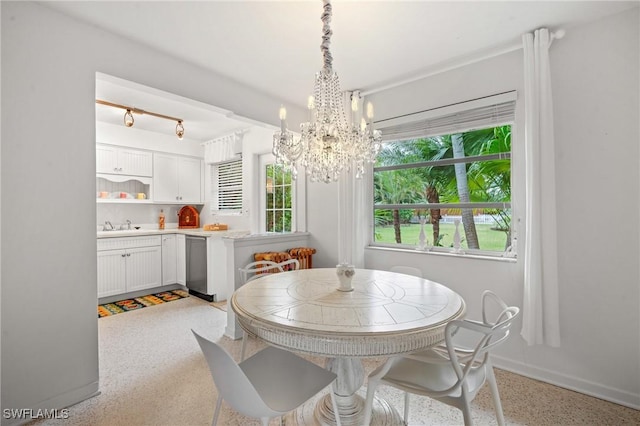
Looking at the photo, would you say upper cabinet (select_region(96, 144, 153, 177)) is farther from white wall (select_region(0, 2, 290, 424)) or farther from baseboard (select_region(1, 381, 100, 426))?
baseboard (select_region(1, 381, 100, 426))

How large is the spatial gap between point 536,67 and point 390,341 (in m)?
2.19

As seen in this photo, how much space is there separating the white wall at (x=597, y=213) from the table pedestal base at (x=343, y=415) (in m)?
1.23

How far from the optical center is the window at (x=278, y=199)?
14.0 feet

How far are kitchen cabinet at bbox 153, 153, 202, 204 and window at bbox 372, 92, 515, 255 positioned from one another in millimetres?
3373

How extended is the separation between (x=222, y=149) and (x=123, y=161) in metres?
1.41

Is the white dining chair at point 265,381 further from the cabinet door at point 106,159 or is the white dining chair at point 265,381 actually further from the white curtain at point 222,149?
the cabinet door at point 106,159

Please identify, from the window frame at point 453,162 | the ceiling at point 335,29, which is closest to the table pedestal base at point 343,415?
the window frame at point 453,162

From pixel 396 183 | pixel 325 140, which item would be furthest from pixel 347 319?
pixel 396 183

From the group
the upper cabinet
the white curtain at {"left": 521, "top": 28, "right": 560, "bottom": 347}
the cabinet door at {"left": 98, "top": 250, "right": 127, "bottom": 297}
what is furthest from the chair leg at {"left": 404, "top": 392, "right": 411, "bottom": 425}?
the upper cabinet

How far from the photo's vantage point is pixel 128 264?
414cm

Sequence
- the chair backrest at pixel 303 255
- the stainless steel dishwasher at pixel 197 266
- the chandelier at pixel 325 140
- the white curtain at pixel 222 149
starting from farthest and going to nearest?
the white curtain at pixel 222 149, the stainless steel dishwasher at pixel 197 266, the chair backrest at pixel 303 255, the chandelier at pixel 325 140

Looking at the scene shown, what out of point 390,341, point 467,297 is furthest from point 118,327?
point 467,297

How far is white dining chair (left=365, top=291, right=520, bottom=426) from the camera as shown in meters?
1.23

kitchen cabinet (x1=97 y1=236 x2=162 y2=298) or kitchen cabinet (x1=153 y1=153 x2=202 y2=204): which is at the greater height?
kitchen cabinet (x1=153 y1=153 x2=202 y2=204)
